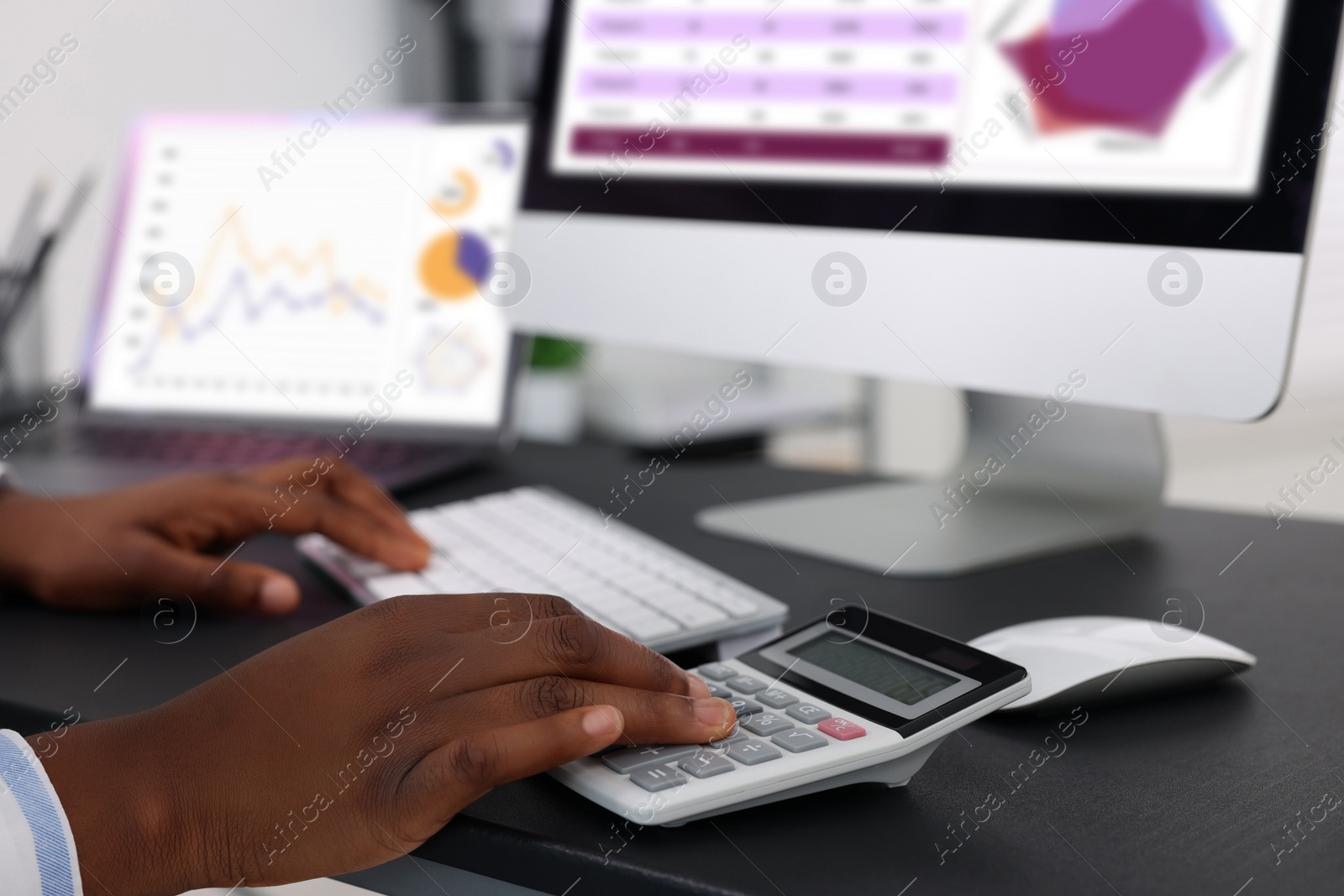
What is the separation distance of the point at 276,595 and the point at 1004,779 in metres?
0.40

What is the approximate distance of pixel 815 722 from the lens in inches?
16.7

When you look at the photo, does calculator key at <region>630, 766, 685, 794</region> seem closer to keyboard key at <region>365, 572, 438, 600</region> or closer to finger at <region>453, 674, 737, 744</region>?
finger at <region>453, 674, 737, 744</region>

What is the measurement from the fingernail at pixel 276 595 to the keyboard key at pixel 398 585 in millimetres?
43

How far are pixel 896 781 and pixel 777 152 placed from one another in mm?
504

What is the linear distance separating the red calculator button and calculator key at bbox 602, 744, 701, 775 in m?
0.05

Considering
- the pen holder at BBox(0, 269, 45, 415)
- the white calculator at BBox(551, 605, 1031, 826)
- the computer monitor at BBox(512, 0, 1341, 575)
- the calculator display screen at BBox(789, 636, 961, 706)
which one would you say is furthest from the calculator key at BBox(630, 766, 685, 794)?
the pen holder at BBox(0, 269, 45, 415)

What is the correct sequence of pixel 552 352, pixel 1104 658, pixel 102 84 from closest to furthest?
pixel 1104 658 → pixel 102 84 → pixel 552 352

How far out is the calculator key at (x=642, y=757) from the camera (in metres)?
0.39

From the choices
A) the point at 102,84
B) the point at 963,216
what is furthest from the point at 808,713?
the point at 102,84

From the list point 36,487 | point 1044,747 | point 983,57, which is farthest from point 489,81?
point 1044,747

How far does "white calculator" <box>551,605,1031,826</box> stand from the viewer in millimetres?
383

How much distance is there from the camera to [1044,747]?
0.46 metres

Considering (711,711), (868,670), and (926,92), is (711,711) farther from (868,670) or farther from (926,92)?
(926,92)

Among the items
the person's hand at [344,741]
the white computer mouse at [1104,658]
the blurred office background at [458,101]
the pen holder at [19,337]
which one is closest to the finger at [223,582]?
the person's hand at [344,741]
